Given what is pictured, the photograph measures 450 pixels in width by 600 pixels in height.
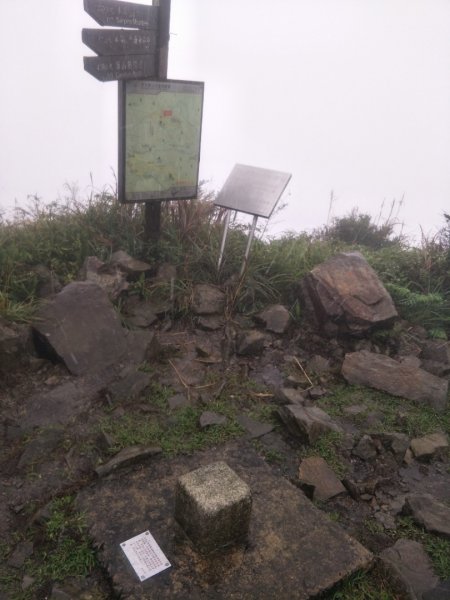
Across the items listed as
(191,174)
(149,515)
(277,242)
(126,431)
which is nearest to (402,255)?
(277,242)

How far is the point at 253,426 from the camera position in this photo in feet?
11.2

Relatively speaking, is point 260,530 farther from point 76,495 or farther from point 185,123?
point 185,123

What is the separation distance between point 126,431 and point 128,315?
60.4 inches

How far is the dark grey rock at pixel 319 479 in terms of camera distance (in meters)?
2.88

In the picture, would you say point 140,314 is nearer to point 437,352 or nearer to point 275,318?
point 275,318

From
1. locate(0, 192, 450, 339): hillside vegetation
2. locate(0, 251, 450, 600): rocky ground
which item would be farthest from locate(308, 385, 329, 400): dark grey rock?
locate(0, 192, 450, 339): hillside vegetation

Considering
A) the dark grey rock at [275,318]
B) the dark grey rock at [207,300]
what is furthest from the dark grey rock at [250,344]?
the dark grey rock at [207,300]

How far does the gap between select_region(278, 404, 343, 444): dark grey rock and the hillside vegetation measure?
4.93 ft

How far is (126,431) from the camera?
3.20 metres

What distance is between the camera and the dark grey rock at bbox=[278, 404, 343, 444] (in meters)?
3.26

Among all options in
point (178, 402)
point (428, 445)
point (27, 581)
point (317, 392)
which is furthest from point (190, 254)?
point (27, 581)

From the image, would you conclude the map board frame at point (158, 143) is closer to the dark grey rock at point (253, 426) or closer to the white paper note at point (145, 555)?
the dark grey rock at point (253, 426)

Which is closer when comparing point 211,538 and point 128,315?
point 211,538

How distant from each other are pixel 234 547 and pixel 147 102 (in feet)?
12.4
